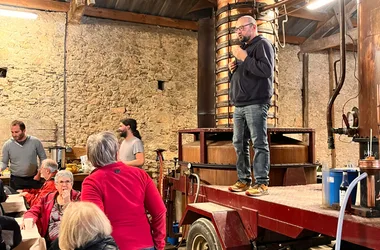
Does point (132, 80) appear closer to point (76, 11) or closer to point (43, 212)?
point (76, 11)

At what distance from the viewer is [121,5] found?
8211 millimetres

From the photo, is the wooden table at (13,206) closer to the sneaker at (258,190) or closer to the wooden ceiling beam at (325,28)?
the sneaker at (258,190)

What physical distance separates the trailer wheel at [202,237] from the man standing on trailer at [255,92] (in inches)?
17.9

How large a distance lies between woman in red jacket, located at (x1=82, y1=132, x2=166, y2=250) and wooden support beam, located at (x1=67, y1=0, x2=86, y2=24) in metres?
5.01

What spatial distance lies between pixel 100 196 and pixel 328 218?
4.97 ft

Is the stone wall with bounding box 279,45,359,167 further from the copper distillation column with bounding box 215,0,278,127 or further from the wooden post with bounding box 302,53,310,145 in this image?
the copper distillation column with bounding box 215,0,278,127

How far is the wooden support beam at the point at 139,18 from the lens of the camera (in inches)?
316

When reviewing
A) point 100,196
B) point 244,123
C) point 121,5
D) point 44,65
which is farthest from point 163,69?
point 100,196

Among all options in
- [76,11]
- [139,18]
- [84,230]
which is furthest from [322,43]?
[84,230]

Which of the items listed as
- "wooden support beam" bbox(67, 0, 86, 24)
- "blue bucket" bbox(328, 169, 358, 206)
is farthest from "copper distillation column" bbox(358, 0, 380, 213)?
"wooden support beam" bbox(67, 0, 86, 24)

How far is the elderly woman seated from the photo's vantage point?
3525mm

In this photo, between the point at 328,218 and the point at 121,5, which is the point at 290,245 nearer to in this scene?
the point at 328,218

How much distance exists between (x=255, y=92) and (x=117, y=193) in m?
1.82

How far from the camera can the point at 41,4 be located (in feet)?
24.7
